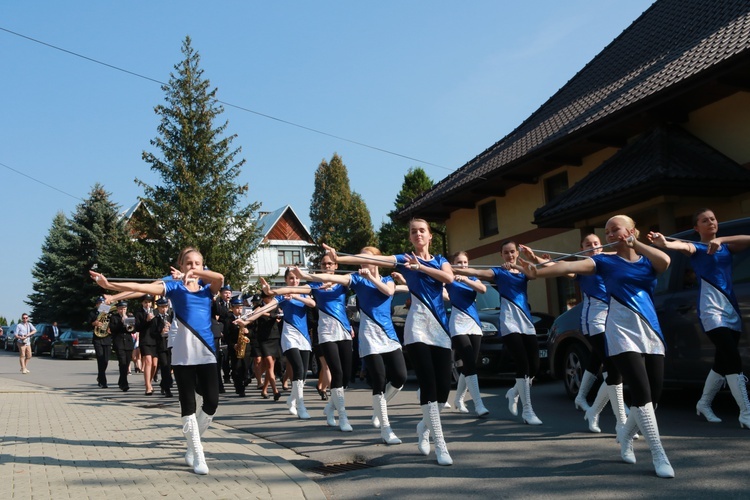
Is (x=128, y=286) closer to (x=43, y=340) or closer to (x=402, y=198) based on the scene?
(x=43, y=340)

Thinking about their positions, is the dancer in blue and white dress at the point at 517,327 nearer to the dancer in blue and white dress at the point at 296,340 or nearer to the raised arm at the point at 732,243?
the raised arm at the point at 732,243

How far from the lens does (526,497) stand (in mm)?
4977

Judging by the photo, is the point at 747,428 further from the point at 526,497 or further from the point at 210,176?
the point at 210,176

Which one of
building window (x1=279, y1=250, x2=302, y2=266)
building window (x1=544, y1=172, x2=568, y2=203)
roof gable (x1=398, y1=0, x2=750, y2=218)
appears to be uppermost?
building window (x1=279, y1=250, x2=302, y2=266)

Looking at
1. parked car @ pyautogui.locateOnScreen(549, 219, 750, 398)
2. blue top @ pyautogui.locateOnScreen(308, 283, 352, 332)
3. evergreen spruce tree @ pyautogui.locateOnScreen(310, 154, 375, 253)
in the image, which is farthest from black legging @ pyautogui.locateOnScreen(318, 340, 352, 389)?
evergreen spruce tree @ pyautogui.locateOnScreen(310, 154, 375, 253)

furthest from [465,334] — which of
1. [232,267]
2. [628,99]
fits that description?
[232,267]

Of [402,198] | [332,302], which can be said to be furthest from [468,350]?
[402,198]

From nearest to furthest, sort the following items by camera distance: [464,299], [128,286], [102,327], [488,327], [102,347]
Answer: [128,286] → [464,299] → [488,327] → [102,327] → [102,347]

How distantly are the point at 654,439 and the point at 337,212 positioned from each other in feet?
194

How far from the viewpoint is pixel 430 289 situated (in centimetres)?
661

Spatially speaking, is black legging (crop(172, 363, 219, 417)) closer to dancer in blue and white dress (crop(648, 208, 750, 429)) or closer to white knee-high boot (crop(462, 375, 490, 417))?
white knee-high boot (crop(462, 375, 490, 417))

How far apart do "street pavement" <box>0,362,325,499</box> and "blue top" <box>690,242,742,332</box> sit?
4068 millimetres

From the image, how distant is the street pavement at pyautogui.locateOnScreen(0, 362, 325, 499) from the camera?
5.57m

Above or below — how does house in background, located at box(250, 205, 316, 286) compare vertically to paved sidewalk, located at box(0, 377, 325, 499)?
above
